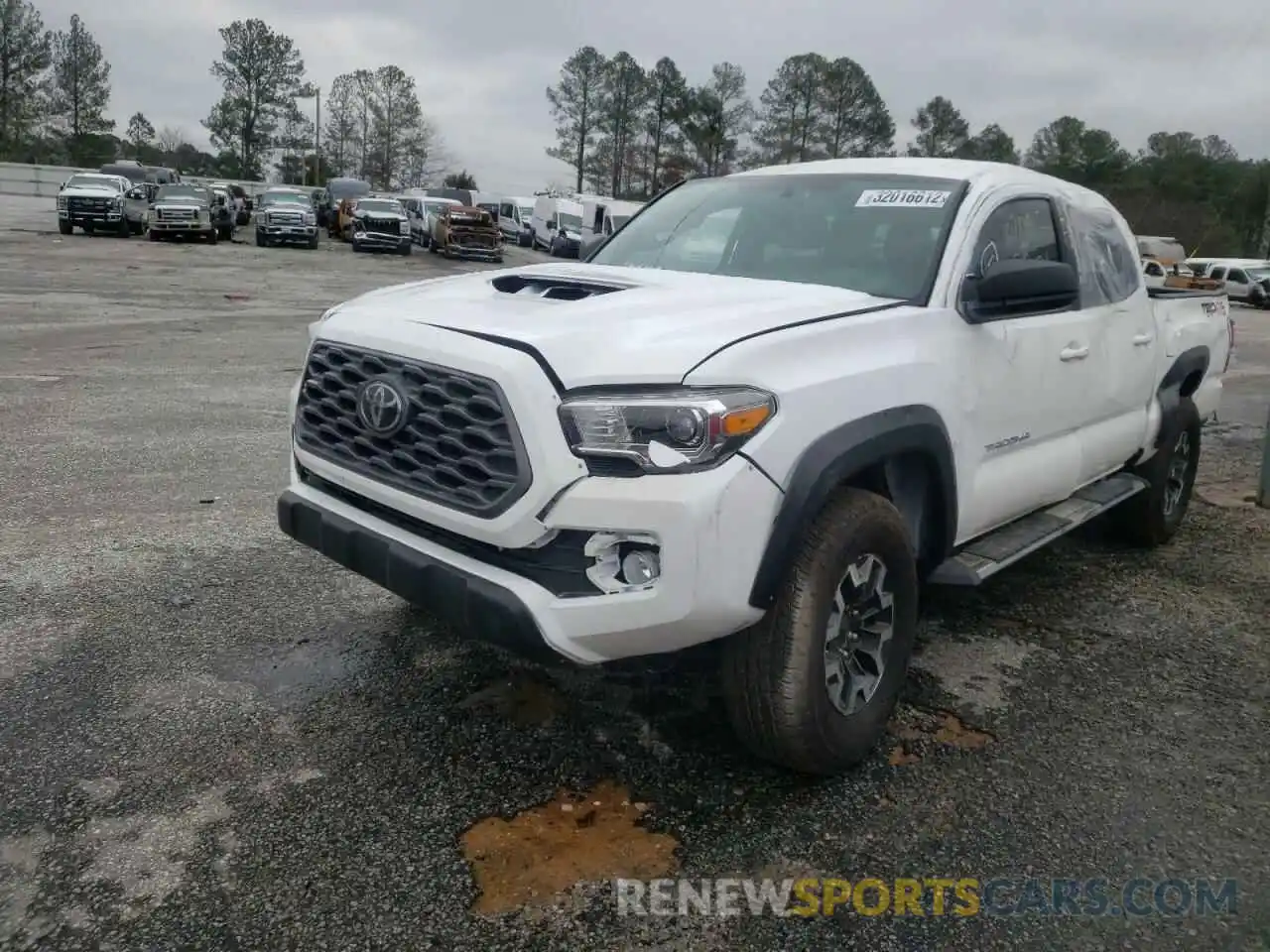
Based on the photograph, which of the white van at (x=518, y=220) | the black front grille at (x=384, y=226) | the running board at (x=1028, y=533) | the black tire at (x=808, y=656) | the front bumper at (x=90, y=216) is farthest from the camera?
the white van at (x=518, y=220)

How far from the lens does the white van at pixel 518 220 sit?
46.6 m

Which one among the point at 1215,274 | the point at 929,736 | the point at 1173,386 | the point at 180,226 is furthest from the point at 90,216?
the point at 1215,274

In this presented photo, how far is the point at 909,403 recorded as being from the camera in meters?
3.11

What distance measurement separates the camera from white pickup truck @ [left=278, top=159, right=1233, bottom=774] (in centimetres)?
257

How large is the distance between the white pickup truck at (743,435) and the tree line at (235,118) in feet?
251

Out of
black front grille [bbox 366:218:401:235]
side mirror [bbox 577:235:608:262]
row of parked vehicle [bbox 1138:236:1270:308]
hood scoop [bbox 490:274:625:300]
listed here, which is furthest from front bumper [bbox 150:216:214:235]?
hood scoop [bbox 490:274:625:300]

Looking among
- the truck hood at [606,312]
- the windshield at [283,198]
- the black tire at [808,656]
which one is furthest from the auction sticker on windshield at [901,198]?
the windshield at [283,198]

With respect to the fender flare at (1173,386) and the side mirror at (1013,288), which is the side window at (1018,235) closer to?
the side mirror at (1013,288)

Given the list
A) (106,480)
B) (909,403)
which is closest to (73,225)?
(106,480)

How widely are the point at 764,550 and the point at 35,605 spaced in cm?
309

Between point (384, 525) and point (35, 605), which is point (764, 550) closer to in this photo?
point (384, 525)

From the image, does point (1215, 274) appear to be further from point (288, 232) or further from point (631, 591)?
point (631, 591)

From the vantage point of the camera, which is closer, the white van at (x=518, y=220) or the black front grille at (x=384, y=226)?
the black front grille at (x=384, y=226)

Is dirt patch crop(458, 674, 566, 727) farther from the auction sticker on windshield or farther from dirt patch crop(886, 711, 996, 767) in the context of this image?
the auction sticker on windshield
